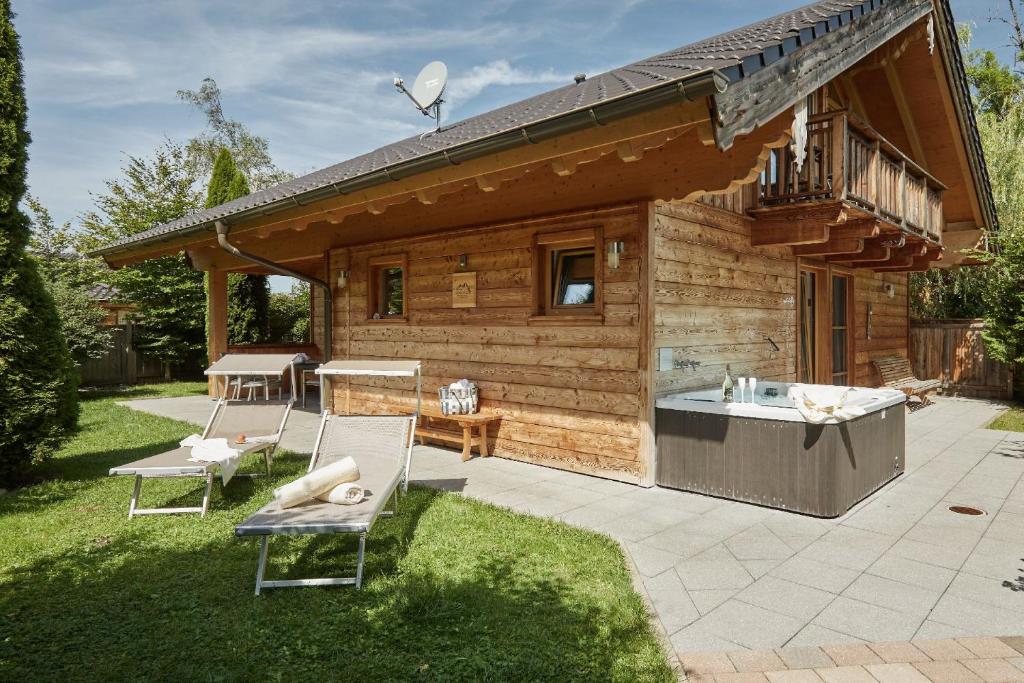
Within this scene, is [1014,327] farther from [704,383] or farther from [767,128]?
[767,128]

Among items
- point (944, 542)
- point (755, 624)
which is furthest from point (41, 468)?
point (944, 542)

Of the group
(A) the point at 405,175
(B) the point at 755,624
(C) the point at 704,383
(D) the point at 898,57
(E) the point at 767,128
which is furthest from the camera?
(D) the point at 898,57

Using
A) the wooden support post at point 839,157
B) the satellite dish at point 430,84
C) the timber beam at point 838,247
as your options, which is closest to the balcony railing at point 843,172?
the wooden support post at point 839,157

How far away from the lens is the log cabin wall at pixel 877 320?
1003 centimetres

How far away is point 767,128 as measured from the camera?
386cm

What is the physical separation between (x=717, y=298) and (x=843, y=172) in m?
1.66

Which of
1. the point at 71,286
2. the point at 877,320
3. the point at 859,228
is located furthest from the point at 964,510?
the point at 71,286

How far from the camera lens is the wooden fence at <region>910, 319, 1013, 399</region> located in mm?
11758

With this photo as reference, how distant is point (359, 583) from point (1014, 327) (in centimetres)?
1185

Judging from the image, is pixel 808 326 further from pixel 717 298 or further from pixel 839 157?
pixel 839 157

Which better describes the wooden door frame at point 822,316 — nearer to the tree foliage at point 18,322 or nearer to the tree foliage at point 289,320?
the tree foliage at point 18,322

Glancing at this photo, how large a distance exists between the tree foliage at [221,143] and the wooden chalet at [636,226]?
20.9 m

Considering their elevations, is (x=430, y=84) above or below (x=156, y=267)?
above

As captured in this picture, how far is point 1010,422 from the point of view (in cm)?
862
